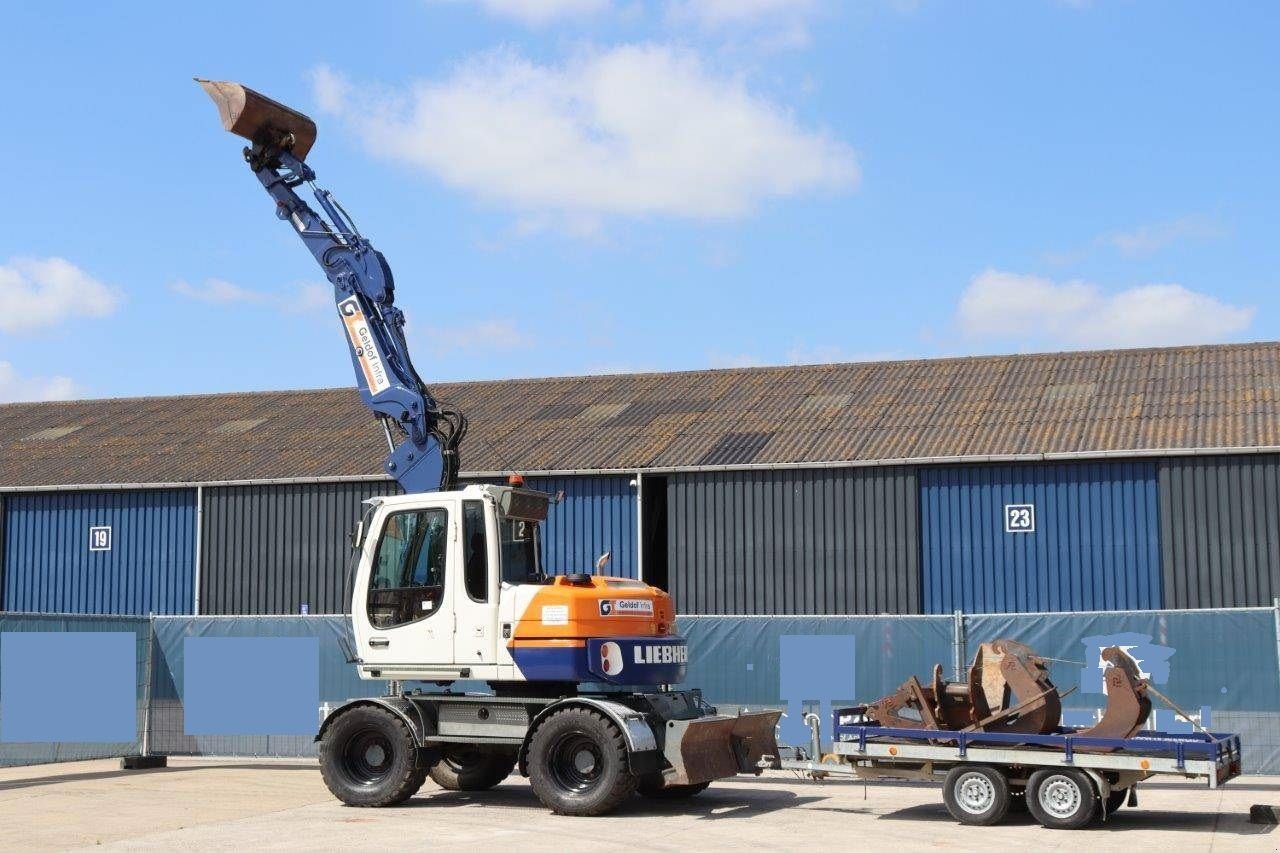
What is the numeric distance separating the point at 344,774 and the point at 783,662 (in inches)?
271

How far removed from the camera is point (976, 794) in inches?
583

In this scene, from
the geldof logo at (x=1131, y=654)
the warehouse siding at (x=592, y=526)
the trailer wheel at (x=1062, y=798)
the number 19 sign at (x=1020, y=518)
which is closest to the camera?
the trailer wheel at (x=1062, y=798)

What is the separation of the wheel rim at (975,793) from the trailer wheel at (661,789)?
9.10 ft

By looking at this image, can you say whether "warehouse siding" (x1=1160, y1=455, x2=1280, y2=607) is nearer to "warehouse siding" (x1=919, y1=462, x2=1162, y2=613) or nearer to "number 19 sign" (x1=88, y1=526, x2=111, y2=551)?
"warehouse siding" (x1=919, y1=462, x2=1162, y2=613)

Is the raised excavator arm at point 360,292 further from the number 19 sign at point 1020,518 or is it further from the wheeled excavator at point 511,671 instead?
the number 19 sign at point 1020,518

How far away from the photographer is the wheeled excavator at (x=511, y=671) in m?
15.3

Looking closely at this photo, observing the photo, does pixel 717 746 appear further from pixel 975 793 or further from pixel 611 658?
pixel 975 793

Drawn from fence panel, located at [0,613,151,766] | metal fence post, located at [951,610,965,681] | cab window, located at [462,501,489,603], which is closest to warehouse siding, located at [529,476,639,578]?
fence panel, located at [0,613,151,766]

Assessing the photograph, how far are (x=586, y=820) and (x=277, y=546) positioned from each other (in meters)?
16.1

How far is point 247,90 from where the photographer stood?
17.5 m

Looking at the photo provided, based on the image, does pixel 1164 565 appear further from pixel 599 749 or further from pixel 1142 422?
pixel 599 749

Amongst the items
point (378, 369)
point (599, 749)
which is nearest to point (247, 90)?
point (378, 369)

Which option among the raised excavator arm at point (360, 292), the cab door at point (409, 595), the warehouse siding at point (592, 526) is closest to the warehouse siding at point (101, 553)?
the warehouse siding at point (592, 526)

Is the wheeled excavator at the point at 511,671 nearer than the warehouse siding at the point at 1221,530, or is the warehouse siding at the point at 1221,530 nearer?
the wheeled excavator at the point at 511,671
